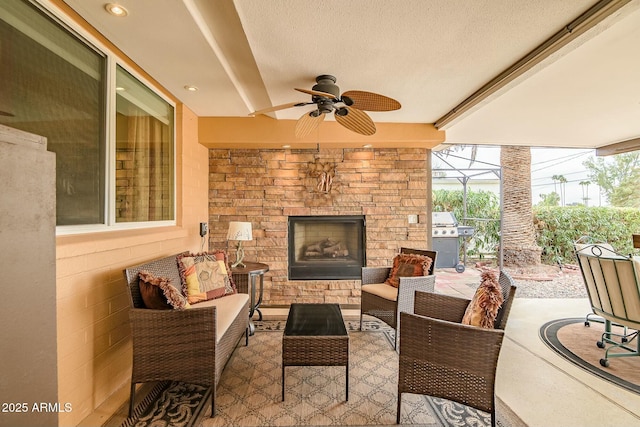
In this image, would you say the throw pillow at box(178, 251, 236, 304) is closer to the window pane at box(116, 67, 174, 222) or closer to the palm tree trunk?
the window pane at box(116, 67, 174, 222)

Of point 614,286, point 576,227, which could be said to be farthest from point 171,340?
point 576,227

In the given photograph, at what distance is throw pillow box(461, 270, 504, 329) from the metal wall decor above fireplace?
89.5 inches

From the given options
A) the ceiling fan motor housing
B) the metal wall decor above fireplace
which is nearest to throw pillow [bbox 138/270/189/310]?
the ceiling fan motor housing

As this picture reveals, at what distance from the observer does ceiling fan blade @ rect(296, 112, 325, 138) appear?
246 centimetres

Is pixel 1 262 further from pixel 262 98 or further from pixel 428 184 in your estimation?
pixel 428 184

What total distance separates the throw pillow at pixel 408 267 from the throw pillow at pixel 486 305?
1.20 metres

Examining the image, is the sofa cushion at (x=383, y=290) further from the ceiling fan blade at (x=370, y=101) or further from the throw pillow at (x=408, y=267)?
the ceiling fan blade at (x=370, y=101)

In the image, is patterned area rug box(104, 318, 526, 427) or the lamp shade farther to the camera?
the lamp shade

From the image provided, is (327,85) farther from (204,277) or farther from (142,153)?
(204,277)

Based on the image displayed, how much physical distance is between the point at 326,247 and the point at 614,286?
3.00 m

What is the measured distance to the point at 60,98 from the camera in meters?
1.66

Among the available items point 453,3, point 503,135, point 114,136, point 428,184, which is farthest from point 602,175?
point 114,136

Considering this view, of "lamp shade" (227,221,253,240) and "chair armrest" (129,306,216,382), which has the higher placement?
"lamp shade" (227,221,253,240)

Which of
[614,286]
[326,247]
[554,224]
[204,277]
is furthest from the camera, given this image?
[554,224]
